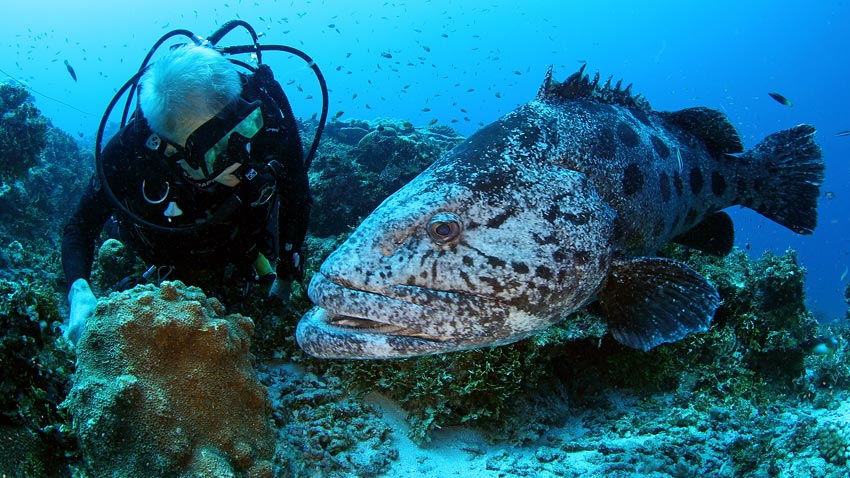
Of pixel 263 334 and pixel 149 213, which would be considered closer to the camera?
pixel 149 213

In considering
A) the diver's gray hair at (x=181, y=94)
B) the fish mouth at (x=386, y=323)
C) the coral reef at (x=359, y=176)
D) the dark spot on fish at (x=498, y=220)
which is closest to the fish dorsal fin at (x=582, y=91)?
the dark spot on fish at (x=498, y=220)

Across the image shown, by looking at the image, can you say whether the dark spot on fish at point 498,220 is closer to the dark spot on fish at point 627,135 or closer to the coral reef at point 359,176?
the dark spot on fish at point 627,135

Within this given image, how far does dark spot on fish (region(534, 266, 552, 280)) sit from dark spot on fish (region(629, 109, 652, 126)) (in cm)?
200

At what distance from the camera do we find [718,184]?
4086 mm

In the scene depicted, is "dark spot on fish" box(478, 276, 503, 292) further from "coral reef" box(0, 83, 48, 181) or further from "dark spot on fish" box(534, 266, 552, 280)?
"coral reef" box(0, 83, 48, 181)

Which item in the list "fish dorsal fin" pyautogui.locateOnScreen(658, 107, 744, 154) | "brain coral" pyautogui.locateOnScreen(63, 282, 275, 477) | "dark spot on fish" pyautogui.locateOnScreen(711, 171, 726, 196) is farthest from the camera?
"dark spot on fish" pyautogui.locateOnScreen(711, 171, 726, 196)

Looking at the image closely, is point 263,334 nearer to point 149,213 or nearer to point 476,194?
point 149,213

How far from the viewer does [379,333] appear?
7.29 feet

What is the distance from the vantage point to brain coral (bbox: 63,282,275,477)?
7.08 feet

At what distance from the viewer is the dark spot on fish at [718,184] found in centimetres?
404

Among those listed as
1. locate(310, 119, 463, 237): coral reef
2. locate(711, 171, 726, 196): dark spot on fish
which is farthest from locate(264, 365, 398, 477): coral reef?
locate(310, 119, 463, 237): coral reef

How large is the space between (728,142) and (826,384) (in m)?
2.47

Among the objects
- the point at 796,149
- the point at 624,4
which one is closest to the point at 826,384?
the point at 796,149

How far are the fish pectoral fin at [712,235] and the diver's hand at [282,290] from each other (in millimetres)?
3891
